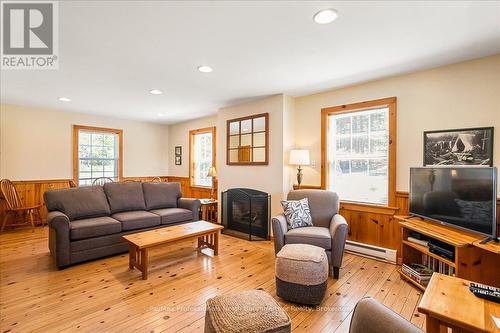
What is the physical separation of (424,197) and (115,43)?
3.56 metres

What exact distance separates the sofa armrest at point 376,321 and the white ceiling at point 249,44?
1.91 meters

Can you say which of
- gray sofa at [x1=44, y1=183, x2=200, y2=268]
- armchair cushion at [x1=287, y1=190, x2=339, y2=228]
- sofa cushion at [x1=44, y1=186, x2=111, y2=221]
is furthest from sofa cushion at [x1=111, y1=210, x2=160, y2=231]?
armchair cushion at [x1=287, y1=190, x2=339, y2=228]

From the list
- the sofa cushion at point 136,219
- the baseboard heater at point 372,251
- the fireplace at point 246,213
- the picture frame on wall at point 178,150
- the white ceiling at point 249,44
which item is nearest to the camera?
the white ceiling at point 249,44

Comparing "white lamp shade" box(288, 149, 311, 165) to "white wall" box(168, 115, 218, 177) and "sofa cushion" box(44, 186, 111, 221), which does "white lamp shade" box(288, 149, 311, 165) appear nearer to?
"white wall" box(168, 115, 218, 177)

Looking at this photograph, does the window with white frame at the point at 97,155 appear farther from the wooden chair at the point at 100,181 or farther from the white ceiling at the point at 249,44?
the white ceiling at the point at 249,44

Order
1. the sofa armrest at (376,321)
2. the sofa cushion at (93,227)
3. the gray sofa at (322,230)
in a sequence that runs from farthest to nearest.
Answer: the sofa cushion at (93,227)
the gray sofa at (322,230)
the sofa armrest at (376,321)

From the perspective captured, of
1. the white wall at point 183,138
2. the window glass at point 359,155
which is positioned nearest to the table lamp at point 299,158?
the window glass at point 359,155

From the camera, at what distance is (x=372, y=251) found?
10.8 feet

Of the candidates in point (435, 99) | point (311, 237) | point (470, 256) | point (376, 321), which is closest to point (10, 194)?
point (311, 237)

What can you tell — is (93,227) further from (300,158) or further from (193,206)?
(300,158)

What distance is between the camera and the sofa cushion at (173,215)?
12.6 feet

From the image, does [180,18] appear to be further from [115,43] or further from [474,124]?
[474,124]

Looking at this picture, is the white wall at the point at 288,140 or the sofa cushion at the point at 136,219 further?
the white wall at the point at 288,140

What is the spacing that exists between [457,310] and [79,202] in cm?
412
